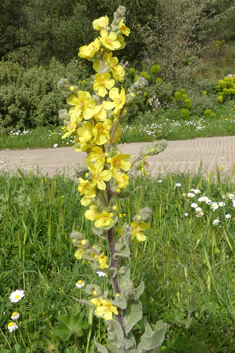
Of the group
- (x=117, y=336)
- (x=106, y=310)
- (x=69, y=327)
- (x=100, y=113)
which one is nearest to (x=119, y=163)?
(x=100, y=113)

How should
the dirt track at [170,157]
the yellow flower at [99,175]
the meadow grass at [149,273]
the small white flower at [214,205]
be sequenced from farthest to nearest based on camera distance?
the dirt track at [170,157]
the small white flower at [214,205]
the meadow grass at [149,273]
the yellow flower at [99,175]

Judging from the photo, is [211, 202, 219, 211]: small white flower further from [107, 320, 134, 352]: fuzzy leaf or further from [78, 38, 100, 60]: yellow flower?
[78, 38, 100, 60]: yellow flower

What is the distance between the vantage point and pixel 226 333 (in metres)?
1.51

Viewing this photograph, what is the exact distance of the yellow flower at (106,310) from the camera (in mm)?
1082

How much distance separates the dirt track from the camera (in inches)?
171

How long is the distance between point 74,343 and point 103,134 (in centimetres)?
A: 111

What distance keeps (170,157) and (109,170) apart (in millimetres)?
4160

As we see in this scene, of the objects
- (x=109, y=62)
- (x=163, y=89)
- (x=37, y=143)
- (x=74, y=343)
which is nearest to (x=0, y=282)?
(x=74, y=343)

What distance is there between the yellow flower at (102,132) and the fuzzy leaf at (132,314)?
1.99 ft

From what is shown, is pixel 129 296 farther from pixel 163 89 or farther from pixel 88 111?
pixel 163 89

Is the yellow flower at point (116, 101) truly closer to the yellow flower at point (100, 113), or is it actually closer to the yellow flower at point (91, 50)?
the yellow flower at point (100, 113)

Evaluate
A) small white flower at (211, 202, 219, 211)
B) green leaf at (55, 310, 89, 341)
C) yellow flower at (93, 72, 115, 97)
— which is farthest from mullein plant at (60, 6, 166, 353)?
small white flower at (211, 202, 219, 211)

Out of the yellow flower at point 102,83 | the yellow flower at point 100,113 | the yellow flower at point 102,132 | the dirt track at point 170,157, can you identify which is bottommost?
the dirt track at point 170,157

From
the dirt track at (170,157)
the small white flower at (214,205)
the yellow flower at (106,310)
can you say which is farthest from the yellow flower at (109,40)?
the dirt track at (170,157)
